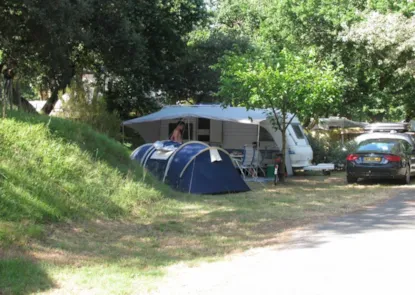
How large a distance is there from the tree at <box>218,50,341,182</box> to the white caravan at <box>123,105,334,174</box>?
171 cm

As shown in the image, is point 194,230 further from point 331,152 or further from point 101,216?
point 331,152

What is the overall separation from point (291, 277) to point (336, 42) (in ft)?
60.3

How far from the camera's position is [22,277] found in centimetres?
568

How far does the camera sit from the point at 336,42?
22.5 meters

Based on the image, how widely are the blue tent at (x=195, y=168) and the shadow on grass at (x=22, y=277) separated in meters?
6.98

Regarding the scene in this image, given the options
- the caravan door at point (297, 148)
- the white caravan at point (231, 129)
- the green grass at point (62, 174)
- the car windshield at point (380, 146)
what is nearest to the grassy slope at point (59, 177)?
the green grass at point (62, 174)

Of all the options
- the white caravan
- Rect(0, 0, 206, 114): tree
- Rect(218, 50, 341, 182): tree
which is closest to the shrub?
the white caravan

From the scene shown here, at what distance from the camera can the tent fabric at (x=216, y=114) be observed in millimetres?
16984

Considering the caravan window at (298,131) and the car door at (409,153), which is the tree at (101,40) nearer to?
the caravan window at (298,131)

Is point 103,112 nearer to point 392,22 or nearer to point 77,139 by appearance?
point 77,139

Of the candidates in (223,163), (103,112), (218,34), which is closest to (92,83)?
(103,112)

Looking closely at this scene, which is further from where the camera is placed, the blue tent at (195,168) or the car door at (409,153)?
the car door at (409,153)

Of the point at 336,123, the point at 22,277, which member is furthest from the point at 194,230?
the point at 336,123

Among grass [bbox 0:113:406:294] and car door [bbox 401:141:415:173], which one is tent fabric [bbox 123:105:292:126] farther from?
grass [bbox 0:113:406:294]
